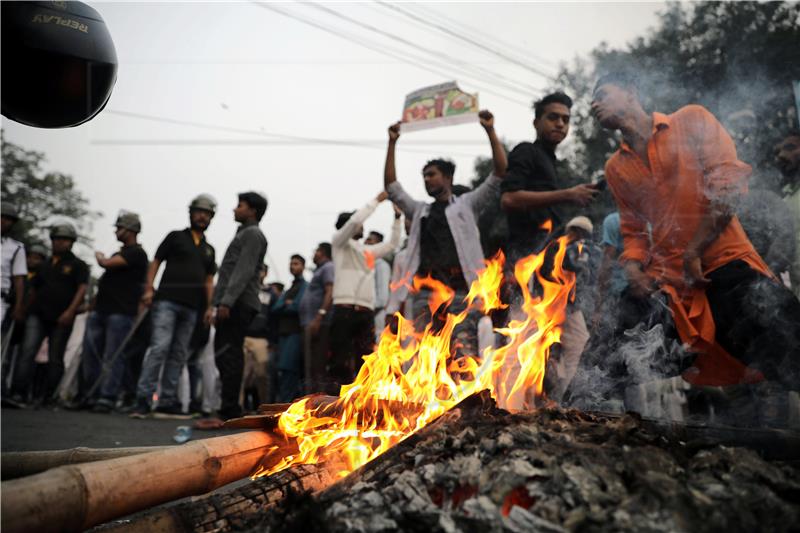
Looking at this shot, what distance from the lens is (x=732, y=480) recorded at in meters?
1.92

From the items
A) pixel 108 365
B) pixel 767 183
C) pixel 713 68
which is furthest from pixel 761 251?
pixel 713 68

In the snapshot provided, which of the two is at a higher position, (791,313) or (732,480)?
(791,313)

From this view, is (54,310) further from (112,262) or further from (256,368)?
(256,368)

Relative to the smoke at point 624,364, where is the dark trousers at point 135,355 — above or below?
below

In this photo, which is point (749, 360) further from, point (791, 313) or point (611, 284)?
point (611, 284)

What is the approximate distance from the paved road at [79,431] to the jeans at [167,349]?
494mm

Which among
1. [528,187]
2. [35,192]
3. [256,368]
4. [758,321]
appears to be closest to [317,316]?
[256,368]

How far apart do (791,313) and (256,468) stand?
314 centimetres

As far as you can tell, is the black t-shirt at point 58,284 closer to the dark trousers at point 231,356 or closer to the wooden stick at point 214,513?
the dark trousers at point 231,356

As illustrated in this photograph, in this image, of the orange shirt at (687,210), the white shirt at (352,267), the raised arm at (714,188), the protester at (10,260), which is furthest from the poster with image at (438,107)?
the protester at (10,260)

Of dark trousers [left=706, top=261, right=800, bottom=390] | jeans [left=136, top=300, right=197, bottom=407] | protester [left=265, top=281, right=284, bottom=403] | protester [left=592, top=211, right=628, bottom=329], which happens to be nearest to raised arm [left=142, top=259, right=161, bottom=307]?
jeans [left=136, top=300, right=197, bottom=407]

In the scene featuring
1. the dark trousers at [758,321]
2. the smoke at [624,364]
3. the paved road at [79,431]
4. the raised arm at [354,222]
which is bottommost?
the paved road at [79,431]

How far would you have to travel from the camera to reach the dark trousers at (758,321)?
354cm

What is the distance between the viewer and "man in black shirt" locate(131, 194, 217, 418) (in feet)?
24.1
